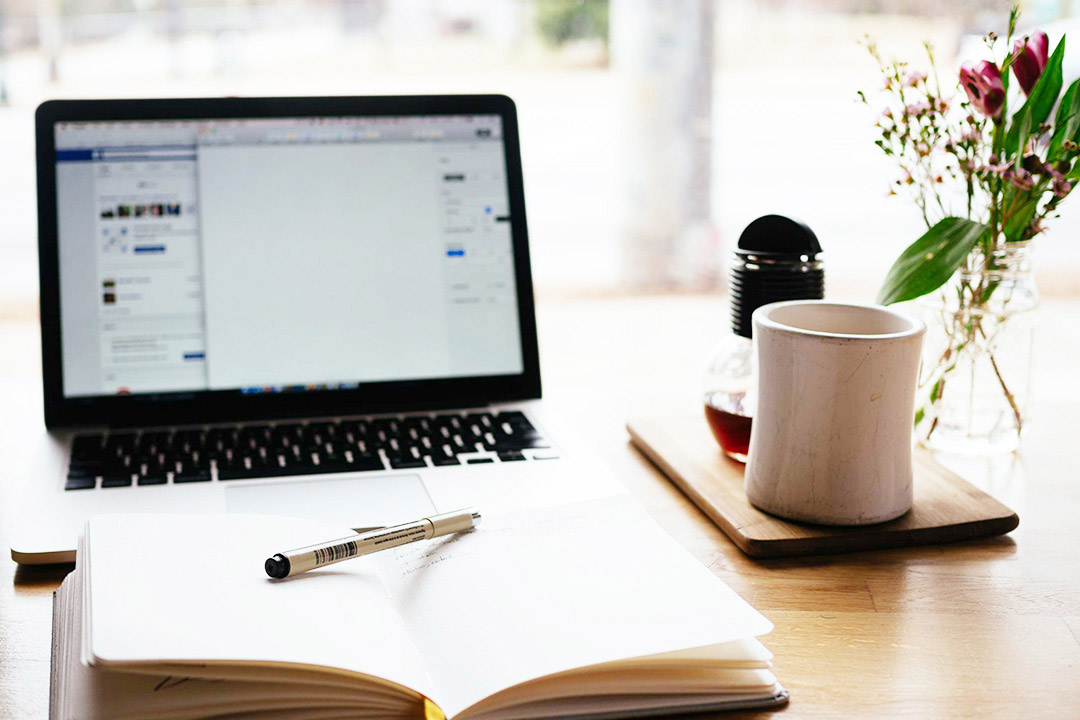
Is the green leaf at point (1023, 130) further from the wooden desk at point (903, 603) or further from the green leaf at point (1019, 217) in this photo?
the wooden desk at point (903, 603)

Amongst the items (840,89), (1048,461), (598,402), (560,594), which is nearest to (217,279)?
(598,402)

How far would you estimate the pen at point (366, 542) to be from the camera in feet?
1.94

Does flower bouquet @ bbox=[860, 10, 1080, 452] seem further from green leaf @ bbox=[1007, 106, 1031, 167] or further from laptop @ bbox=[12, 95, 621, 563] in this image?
laptop @ bbox=[12, 95, 621, 563]

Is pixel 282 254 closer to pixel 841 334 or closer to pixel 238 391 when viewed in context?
pixel 238 391

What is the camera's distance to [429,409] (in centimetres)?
99

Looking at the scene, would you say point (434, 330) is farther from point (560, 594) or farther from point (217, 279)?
point (560, 594)

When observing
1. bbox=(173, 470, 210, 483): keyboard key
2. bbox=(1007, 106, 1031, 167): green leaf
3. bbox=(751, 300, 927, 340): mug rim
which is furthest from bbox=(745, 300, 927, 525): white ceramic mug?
bbox=(173, 470, 210, 483): keyboard key

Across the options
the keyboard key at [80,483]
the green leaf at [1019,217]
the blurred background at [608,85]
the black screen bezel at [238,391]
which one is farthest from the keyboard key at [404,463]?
the blurred background at [608,85]

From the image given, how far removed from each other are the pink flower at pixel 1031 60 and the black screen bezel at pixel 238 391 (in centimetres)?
44

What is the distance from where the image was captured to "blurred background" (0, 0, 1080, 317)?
3.70m

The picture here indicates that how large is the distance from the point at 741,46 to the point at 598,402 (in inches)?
126

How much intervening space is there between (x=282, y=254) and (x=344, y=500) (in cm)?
29

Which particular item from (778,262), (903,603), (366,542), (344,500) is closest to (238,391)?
(344,500)

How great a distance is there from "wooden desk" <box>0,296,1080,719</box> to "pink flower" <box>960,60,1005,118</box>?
30 centimetres
